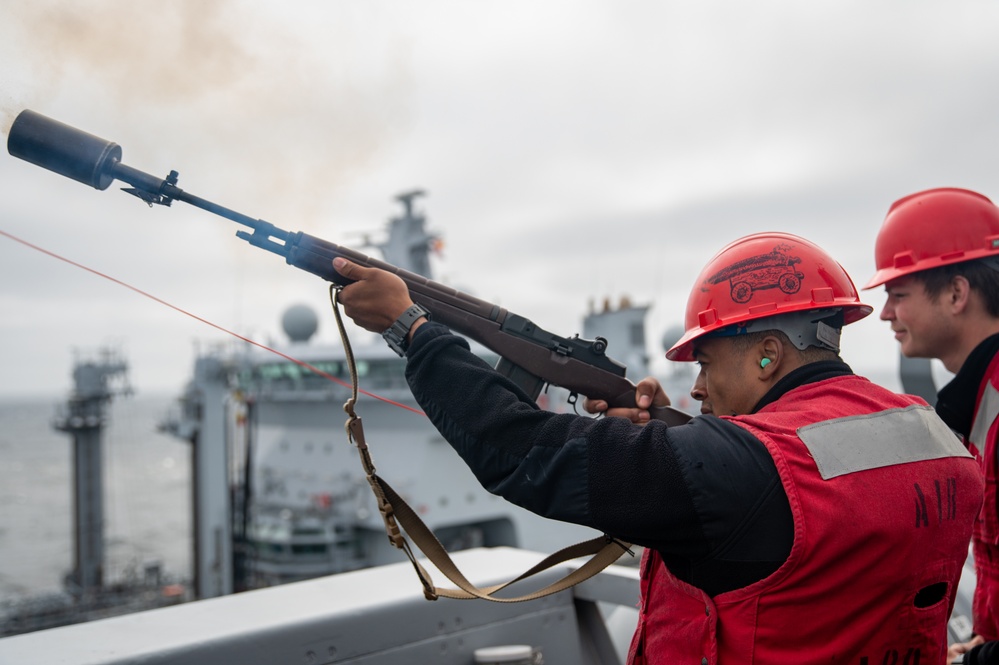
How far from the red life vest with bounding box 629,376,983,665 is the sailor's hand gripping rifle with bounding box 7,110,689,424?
2.35ft

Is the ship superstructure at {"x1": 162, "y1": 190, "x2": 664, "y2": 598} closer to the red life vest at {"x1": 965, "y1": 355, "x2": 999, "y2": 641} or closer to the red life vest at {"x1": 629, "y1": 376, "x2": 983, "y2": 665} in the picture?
the red life vest at {"x1": 965, "y1": 355, "x2": 999, "y2": 641}

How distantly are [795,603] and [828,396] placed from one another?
0.45 meters

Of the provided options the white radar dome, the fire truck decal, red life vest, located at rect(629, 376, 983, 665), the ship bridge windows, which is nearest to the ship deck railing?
red life vest, located at rect(629, 376, 983, 665)

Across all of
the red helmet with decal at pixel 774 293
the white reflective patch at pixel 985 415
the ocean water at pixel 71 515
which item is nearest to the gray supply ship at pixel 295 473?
the ocean water at pixel 71 515

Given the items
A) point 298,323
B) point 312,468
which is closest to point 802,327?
point 312,468

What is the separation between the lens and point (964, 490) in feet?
5.36

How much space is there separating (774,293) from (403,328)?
3.03ft

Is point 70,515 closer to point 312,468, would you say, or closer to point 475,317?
point 312,468

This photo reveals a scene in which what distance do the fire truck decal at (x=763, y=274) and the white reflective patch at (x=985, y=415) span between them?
2.93 feet

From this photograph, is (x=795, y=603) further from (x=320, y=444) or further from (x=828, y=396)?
(x=320, y=444)

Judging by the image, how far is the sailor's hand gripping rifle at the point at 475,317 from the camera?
227cm

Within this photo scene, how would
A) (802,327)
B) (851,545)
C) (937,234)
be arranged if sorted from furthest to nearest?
(937,234) < (802,327) < (851,545)

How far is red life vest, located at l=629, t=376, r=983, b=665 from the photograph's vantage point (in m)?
1.49

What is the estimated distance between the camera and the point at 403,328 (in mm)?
1945
